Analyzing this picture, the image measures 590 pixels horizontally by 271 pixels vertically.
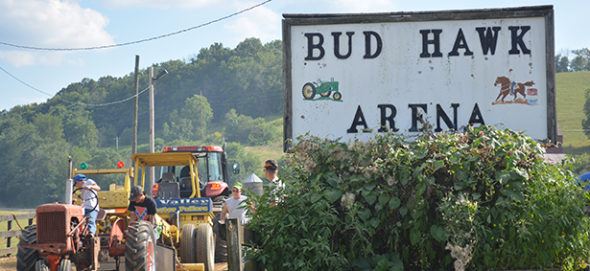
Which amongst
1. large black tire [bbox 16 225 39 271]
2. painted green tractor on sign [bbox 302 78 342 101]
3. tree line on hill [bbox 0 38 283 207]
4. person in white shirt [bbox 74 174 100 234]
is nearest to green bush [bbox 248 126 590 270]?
painted green tractor on sign [bbox 302 78 342 101]

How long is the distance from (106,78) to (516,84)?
166 m

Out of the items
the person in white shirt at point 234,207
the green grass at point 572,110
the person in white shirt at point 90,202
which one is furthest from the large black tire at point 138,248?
the green grass at point 572,110

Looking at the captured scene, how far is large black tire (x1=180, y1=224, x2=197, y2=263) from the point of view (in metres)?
12.8

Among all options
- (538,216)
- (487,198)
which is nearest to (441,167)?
(487,198)

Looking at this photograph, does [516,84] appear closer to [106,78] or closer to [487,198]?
[487,198]

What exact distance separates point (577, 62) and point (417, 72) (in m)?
182

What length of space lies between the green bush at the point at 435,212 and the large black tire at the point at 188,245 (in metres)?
6.87

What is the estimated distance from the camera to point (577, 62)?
574 ft

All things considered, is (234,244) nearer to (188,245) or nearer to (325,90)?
(325,90)

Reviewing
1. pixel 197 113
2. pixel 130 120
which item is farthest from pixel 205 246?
pixel 197 113

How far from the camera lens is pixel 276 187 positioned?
6.43 m

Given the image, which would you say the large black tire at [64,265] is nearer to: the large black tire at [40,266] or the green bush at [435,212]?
the large black tire at [40,266]

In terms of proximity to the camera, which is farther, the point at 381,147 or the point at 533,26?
the point at 533,26

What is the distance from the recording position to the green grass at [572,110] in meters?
98.9
